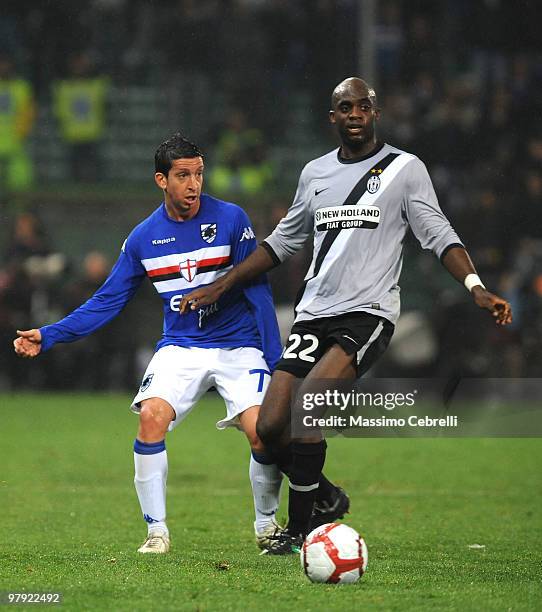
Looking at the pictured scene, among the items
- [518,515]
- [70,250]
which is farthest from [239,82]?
[518,515]

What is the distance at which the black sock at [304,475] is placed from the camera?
615 centimetres

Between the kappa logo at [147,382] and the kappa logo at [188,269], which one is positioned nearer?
the kappa logo at [147,382]

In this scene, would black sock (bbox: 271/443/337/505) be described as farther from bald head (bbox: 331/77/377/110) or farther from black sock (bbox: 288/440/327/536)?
bald head (bbox: 331/77/377/110)

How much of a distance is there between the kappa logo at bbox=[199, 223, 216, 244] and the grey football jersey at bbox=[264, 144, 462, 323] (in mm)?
647

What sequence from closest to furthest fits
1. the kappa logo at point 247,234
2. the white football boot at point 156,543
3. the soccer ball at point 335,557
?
the soccer ball at point 335,557
the white football boot at point 156,543
the kappa logo at point 247,234

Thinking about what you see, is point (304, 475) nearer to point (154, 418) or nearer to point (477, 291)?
point (154, 418)

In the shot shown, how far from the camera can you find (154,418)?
21.1 ft

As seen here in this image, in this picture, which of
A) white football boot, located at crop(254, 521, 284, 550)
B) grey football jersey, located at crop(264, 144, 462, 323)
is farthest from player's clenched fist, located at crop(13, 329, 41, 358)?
white football boot, located at crop(254, 521, 284, 550)

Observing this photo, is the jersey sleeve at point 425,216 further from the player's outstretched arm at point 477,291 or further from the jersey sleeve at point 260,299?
the jersey sleeve at point 260,299

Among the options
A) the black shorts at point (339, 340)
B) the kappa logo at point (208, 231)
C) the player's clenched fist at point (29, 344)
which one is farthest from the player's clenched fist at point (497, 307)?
the player's clenched fist at point (29, 344)

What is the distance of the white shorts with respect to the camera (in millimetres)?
6531

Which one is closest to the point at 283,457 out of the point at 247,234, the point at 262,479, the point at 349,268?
the point at 262,479

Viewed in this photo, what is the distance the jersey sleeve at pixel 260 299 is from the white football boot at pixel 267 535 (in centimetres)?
81

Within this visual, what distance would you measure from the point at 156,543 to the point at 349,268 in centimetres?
161
